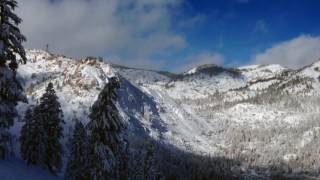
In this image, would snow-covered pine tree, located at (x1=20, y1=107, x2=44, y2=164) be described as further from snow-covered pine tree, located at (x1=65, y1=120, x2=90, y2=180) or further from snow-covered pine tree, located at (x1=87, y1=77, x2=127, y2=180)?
snow-covered pine tree, located at (x1=87, y1=77, x2=127, y2=180)

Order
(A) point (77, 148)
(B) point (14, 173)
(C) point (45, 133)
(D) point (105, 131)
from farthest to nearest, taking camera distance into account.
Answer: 1. (A) point (77, 148)
2. (C) point (45, 133)
3. (B) point (14, 173)
4. (D) point (105, 131)

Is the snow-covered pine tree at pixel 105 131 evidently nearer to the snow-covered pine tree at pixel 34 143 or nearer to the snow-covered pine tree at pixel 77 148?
A: the snow-covered pine tree at pixel 34 143

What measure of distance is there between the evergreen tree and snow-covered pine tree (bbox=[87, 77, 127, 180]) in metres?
26.6

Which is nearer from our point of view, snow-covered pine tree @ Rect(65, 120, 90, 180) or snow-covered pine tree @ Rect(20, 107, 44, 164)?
snow-covered pine tree @ Rect(20, 107, 44, 164)

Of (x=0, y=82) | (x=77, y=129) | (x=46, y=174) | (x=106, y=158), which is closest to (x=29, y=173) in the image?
(x=46, y=174)

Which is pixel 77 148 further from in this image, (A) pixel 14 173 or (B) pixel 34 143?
(A) pixel 14 173

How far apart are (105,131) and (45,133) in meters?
29.4

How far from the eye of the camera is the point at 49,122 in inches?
2776

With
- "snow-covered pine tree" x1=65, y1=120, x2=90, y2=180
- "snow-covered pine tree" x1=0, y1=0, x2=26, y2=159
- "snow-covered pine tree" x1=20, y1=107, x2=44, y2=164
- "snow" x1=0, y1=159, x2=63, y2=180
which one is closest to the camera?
"snow-covered pine tree" x1=0, y1=0, x2=26, y2=159

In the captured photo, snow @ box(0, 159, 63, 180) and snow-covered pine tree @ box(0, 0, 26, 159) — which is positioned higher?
snow-covered pine tree @ box(0, 0, 26, 159)

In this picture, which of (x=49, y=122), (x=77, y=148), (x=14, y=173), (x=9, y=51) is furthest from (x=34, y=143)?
(x=9, y=51)

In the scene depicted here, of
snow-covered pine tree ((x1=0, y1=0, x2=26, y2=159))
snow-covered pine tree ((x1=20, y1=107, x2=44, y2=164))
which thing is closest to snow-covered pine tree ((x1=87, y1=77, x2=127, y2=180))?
snow-covered pine tree ((x1=0, y1=0, x2=26, y2=159))

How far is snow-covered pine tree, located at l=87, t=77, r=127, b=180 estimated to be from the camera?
1709 inches

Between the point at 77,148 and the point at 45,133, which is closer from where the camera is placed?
the point at 45,133
